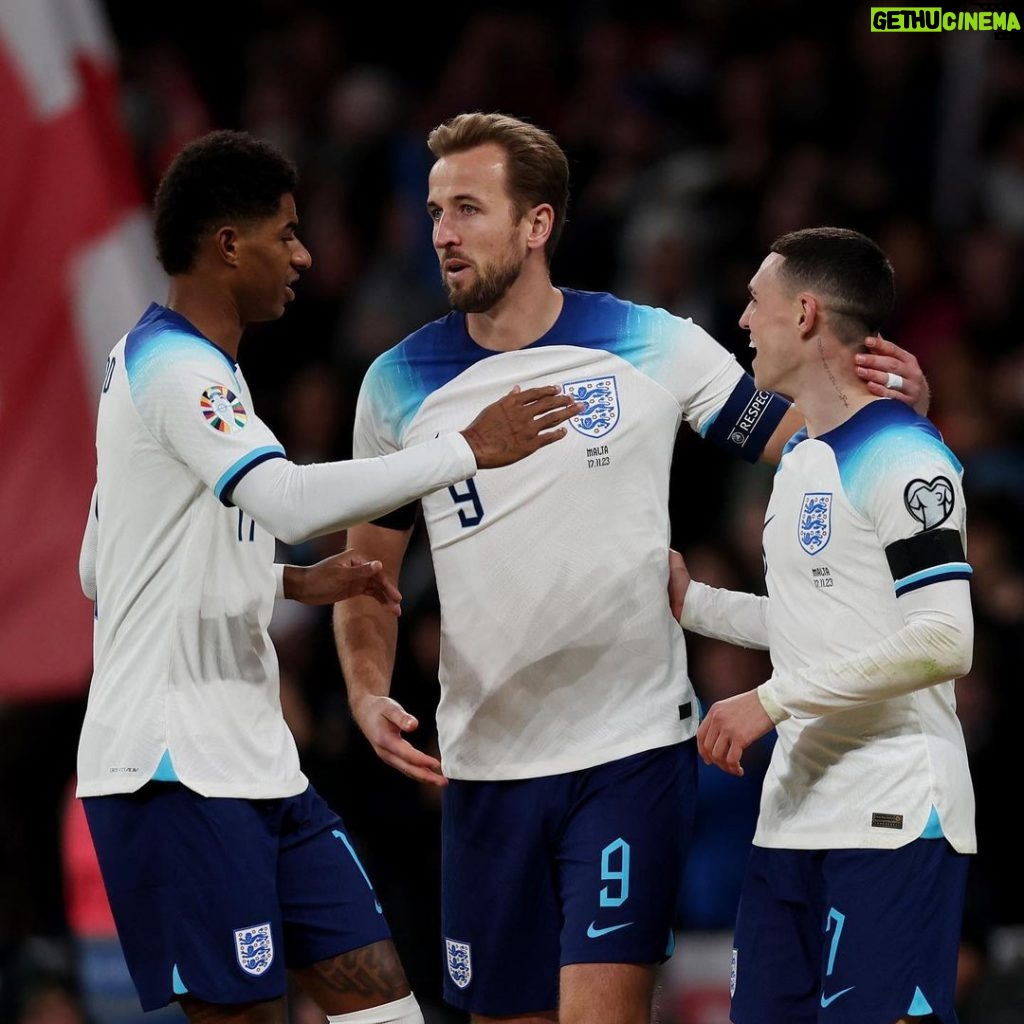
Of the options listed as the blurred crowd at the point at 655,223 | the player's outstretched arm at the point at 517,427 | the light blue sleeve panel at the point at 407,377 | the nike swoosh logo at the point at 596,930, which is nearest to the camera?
the player's outstretched arm at the point at 517,427

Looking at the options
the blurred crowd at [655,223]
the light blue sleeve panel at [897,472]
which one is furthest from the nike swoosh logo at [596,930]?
the blurred crowd at [655,223]

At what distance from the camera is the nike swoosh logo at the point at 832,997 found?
14.9ft

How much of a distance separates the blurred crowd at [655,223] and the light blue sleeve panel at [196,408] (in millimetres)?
3549

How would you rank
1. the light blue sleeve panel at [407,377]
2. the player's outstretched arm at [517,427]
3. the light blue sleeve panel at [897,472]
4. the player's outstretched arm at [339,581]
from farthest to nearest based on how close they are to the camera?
the light blue sleeve panel at [407,377] < the player's outstretched arm at [339,581] < the player's outstretched arm at [517,427] < the light blue sleeve panel at [897,472]

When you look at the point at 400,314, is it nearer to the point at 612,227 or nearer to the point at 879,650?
the point at 612,227

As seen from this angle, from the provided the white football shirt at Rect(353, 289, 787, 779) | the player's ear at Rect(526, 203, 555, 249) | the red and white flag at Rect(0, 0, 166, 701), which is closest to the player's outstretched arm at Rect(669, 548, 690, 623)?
the white football shirt at Rect(353, 289, 787, 779)

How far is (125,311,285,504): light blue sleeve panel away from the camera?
4504 millimetres

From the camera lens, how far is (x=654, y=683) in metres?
5.24

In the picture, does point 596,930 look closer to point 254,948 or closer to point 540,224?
point 254,948

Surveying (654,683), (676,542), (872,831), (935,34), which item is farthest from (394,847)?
(935,34)

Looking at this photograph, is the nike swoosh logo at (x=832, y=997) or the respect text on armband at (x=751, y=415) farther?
the respect text on armband at (x=751, y=415)

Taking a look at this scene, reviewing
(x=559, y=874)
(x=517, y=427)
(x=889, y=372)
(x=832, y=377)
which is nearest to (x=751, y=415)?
(x=832, y=377)

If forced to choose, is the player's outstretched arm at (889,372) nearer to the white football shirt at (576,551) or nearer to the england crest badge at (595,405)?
the white football shirt at (576,551)

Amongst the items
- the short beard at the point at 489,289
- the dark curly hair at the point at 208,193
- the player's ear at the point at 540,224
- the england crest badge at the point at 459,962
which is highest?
the dark curly hair at the point at 208,193
